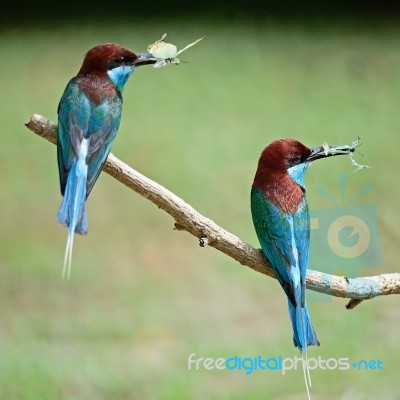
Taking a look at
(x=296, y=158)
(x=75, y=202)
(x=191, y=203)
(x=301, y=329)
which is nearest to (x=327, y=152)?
(x=296, y=158)

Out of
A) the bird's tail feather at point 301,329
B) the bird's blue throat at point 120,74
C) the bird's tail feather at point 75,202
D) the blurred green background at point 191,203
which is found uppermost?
the blurred green background at point 191,203

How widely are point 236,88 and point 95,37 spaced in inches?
29.8

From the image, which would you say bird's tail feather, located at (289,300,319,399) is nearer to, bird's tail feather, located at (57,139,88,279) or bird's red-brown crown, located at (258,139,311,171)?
bird's red-brown crown, located at (258,139,311,171)

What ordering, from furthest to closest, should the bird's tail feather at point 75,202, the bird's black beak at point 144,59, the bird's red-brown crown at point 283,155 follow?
the bird's red-brown crown at point 283,155, the bird's black beak at point 144,59, the bird's tail feather at point 75,202

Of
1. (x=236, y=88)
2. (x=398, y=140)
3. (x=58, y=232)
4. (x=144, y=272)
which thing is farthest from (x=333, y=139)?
(x=58, y=232)

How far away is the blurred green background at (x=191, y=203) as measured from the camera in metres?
2.95

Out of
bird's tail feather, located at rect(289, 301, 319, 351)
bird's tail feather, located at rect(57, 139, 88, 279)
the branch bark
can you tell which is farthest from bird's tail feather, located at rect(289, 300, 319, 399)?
bird's tail feather, located at rect(57, 139, 88, 279)

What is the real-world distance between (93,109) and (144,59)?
0.09 meters

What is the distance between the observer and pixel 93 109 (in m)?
1.03

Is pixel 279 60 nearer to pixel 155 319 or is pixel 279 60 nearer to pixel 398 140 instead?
pixel 398 140

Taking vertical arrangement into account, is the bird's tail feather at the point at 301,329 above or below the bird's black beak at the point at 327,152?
below

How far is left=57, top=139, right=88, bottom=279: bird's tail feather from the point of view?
905mm

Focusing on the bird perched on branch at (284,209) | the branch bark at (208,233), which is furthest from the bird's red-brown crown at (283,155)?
the branch bark at (208,233)

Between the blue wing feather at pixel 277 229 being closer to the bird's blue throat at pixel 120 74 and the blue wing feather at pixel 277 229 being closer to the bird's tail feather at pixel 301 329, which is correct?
the bird's tail feather at pixel 301 329
